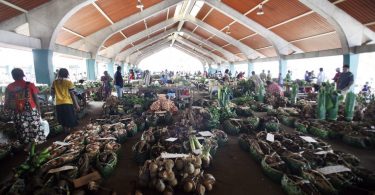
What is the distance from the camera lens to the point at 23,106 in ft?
13.4

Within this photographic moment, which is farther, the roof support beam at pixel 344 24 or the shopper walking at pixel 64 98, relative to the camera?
the roof support beam at pixel 344 24

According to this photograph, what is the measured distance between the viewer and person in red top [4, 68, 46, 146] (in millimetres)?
4016

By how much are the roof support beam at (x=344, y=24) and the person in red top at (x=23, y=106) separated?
10.2 meters

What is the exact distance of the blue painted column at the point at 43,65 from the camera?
31.8ft

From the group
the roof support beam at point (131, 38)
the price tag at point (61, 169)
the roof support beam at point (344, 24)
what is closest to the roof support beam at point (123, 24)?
the roof support beam at point (131, 38)

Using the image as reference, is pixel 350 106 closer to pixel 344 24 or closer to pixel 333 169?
pixel 333 169

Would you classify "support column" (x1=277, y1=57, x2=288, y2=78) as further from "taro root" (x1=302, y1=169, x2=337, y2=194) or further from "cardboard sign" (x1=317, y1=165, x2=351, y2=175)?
"taro root" (x1=302, y1=169, x2=337, y2=194)

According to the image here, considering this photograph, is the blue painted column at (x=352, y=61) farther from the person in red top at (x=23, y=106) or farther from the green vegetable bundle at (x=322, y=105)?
the person in red top at (x=23, y=106)

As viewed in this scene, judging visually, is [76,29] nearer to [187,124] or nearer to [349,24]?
[187,124]

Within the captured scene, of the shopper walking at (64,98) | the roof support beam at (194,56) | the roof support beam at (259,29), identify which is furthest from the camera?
the roof support beam at (194,56)

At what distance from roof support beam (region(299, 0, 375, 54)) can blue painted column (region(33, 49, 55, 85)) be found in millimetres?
10578

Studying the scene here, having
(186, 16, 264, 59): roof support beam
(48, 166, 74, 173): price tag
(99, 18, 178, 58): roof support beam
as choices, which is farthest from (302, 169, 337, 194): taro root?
(186, 16, 264, 59): roof support beam

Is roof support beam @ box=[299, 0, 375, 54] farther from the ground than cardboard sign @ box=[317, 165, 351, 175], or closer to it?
farther from the ground

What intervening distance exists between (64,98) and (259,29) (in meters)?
13.3
